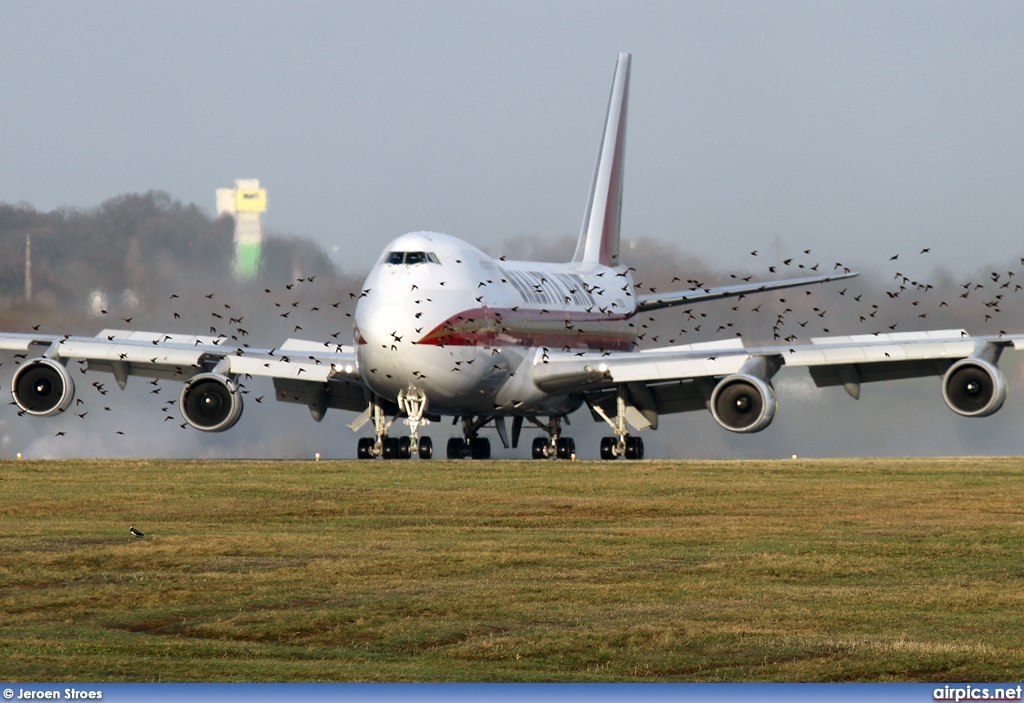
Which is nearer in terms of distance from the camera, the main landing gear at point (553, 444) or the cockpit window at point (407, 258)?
the cockpit window at point (407, 258)

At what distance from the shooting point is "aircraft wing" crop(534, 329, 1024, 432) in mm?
42875

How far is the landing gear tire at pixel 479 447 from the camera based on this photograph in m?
51.5

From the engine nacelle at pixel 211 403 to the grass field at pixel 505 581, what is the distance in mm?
10647

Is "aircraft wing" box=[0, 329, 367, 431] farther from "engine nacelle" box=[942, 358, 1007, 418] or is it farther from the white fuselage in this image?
"engine nacelle" box=[942, 358, 1007, 418]

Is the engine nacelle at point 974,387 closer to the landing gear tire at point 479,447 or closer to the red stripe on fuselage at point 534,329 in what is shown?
the red stripe on fuselage at point 534,329

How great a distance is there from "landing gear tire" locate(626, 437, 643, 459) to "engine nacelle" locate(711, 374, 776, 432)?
5573mm

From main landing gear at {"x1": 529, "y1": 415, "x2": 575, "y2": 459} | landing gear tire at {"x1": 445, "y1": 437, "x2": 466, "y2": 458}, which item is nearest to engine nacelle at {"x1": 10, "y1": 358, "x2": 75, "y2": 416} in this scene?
landing gear tire at {"x1": 445, "y1": 437, "x2": 466, "y2": 458}

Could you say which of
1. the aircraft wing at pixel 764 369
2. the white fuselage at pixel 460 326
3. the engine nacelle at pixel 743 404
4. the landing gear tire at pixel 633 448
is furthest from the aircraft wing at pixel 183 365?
the engine nacelle at pixel 743 404

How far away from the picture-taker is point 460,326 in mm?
43969

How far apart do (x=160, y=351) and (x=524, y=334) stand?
29.8 feet

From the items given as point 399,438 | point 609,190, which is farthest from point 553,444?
point 609,190

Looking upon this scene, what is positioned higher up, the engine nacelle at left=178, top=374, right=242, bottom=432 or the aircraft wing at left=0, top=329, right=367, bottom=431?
the aircraft wing at left=0, top=329, right=367, bottom=431

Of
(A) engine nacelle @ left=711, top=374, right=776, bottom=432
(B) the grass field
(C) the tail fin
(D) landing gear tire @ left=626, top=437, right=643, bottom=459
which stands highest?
(C) the tail fin

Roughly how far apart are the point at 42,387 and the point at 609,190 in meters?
23.3
